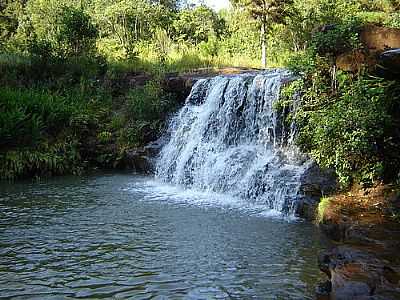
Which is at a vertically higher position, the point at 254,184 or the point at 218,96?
the point at 218,96

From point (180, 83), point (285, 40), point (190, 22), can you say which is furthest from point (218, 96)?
point (190, 22)

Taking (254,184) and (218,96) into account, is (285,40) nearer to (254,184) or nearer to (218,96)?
(218,96)

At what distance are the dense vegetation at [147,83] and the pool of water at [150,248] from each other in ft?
5.60

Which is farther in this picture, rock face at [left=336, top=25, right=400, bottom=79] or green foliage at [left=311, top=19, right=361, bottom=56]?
green foliage at [left=311, top=19, right=361, bottom=56]

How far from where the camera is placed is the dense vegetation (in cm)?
769

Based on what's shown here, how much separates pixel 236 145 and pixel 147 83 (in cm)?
498

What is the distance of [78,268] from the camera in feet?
19.1

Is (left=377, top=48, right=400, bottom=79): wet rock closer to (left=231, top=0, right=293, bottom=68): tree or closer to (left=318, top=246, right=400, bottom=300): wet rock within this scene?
(left=318, top=246, right=400, bottom=300): wet rock

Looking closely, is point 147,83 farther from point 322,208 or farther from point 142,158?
point 322,208

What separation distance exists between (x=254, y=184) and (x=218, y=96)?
3675 millimetres

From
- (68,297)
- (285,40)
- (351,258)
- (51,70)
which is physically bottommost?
(68,297)

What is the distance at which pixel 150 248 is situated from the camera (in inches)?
258

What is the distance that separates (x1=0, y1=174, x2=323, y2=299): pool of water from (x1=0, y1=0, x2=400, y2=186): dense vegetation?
5.60ft

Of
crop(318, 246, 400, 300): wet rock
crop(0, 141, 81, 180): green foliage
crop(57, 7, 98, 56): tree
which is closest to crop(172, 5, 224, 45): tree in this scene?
crop(57, 7, 98, 56): tree
